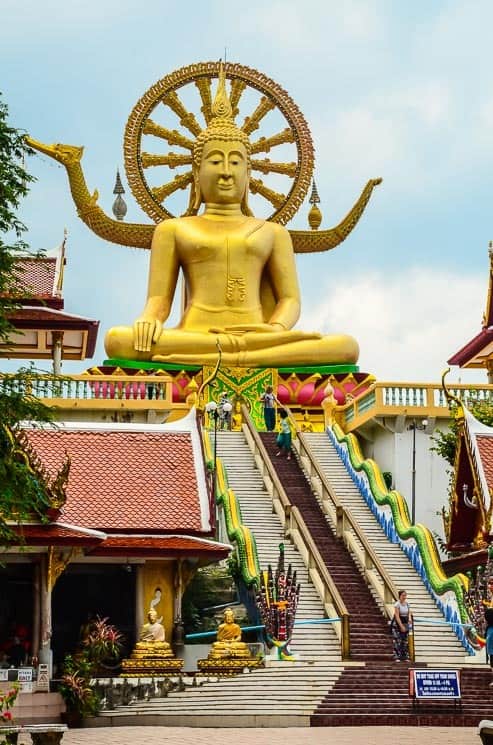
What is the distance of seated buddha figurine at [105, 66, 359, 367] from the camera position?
131 feet

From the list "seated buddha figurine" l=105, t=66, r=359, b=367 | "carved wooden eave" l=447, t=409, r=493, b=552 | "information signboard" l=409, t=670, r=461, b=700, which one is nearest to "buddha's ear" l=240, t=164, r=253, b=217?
"seated buddha figurine" l=105, t=66, r=359, b=367

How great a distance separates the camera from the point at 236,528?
90.7 ft

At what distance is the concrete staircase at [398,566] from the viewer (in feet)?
82.5

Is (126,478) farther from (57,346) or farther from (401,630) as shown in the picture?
(57,346)

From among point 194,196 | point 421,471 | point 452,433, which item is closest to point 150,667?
point 421,471

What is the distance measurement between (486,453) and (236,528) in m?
4.69

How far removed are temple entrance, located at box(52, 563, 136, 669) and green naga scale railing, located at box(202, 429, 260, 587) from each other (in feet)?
5.65

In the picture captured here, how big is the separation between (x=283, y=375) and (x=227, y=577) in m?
11.0

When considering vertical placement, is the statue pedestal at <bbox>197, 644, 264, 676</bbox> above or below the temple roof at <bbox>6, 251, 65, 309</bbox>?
below

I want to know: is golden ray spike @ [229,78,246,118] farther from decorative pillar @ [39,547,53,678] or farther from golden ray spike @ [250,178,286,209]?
decorative pillar @ [39,547,53,678]

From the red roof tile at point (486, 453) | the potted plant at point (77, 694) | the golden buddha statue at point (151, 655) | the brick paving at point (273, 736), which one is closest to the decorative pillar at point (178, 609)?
the golden buddha statue at point (151, 655)

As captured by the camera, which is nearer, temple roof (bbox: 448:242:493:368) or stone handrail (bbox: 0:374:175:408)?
stone handrail (bbox: 0:374:175:408)

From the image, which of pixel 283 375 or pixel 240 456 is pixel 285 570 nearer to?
pixel 240 456

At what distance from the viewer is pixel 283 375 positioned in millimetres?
37812
